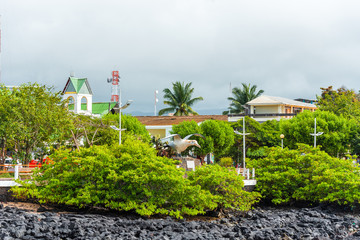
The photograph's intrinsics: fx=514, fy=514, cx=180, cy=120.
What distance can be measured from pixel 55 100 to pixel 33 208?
12.3 meters

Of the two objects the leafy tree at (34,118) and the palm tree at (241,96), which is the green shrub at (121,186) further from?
the palm tree at (241,96)

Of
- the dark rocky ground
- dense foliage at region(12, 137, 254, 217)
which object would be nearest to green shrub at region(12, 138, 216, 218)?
dense foliage at region(12, 137, 254, 217)

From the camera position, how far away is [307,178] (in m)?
32.3

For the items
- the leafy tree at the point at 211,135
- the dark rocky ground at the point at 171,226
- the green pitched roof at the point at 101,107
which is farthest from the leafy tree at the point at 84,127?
the green pitched roof at the point at 101,107

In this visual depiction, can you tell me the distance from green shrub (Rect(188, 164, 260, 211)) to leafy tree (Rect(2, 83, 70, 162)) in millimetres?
11409

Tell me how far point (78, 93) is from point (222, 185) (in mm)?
31435

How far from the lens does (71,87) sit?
56.3 m

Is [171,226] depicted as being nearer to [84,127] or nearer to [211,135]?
[84,127]

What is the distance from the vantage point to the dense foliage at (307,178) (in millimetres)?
30828

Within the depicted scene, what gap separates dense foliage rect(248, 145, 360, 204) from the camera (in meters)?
30.8

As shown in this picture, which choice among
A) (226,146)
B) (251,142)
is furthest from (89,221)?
(251,142)

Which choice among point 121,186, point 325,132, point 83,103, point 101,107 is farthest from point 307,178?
point 101,107

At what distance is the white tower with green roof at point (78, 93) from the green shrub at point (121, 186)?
28910 mm

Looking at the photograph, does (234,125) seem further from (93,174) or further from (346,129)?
(93,174)
